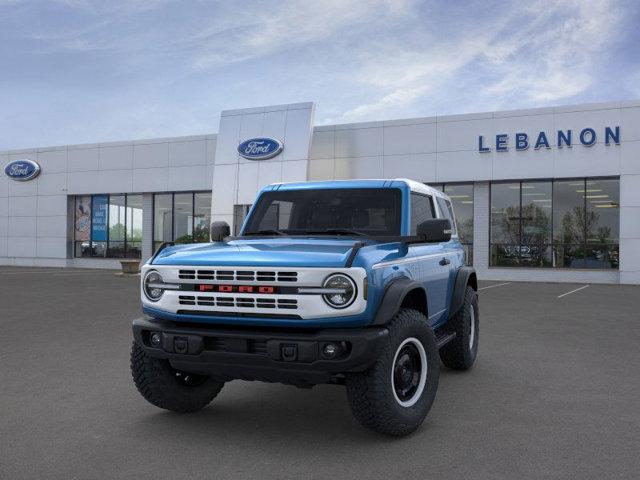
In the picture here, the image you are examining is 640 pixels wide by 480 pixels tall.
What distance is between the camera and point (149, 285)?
14.8ft

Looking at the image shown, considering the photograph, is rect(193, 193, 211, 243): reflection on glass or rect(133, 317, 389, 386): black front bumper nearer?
rect(133, 317, 389, 386): black front bumper

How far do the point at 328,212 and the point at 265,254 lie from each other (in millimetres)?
1432

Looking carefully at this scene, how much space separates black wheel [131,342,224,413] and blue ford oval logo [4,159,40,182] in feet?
100

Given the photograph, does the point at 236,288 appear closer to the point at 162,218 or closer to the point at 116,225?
the point at 162,218

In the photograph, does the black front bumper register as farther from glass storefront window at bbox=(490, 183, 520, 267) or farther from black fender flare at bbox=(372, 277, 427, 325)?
glass storefront window at bbox=(490, 183, 520, 267)

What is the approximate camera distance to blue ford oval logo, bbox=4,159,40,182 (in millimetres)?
31984

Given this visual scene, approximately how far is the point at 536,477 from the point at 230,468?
185cm

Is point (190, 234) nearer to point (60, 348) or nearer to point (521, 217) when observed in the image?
point (521, 217)

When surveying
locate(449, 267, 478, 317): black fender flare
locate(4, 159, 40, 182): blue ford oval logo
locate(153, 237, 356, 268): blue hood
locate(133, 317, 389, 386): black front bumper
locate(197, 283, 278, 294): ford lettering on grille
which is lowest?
locate(133, 317, 389, 386): black front bumper

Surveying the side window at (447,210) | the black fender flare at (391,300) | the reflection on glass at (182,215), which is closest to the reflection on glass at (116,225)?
the reflection on glass at (182,215)

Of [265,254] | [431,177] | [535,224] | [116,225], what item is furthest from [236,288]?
[116,225]

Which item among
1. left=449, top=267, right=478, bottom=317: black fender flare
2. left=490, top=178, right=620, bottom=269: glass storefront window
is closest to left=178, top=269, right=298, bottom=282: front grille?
left=449, top=267, right=478, bottom=317: black fender flare

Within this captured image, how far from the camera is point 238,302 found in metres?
4.15

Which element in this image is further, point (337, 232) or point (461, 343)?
point (461, 343)
